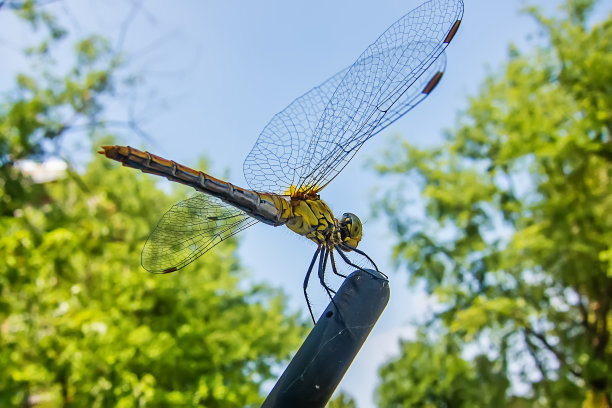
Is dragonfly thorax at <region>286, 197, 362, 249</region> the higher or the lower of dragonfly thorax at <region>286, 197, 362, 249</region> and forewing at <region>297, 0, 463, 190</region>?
the lower

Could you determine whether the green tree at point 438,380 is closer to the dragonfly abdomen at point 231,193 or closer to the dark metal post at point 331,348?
the dragonfly abdomen at point 231,193

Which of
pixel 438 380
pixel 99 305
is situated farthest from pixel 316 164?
pixel 438 380

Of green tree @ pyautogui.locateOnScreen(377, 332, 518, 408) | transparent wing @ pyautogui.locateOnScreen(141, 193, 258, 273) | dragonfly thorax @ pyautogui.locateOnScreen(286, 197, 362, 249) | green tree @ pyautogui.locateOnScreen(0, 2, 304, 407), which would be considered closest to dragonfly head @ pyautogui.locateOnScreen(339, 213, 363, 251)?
dragonfly thorax @ pyautogui.locateOnScreen(286, 197, 362, 249)

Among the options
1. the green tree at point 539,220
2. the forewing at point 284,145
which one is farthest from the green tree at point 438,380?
the forewing at point 284,145

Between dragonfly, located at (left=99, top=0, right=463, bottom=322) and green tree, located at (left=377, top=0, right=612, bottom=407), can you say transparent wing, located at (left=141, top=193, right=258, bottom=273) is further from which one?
green tree, located at (left=377, top=0, right=612, bottom=407)

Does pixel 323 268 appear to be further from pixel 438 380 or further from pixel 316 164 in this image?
pixel 438 380

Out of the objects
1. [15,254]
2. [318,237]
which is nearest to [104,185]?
[15,254]

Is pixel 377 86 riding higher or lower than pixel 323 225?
higher
